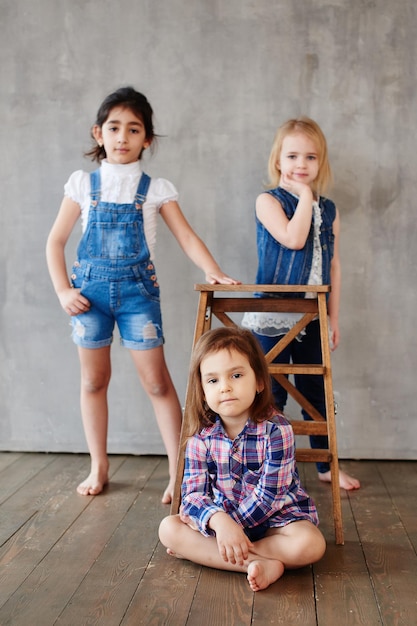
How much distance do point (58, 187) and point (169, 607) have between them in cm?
190

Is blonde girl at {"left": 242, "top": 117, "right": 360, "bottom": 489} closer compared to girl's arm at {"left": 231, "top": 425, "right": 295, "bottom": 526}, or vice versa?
girl's arm at {"left": 231, "top": 425, "right": 295, "bottom": 526}

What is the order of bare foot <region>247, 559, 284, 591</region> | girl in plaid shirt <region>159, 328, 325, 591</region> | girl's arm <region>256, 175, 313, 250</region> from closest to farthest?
bare foot <region>247, 559, 284, 591</region>
girl in plaid shirt <region>159, 328, 325, 591</region>
girl's arm <region>256, 175, 313, 250</region>

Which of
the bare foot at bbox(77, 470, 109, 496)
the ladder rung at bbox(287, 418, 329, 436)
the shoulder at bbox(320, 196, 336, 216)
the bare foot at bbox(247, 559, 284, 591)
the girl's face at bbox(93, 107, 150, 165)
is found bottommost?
the bare foot at bbox(77, 470, 109, 496)

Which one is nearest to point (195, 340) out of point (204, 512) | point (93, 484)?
point (204, 512)

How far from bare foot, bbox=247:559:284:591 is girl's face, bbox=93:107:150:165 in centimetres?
145

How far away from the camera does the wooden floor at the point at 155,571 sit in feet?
5.42

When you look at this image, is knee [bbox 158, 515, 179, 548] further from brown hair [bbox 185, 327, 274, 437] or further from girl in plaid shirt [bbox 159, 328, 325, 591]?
brown hair [bbox 185, 327, 274, 437]

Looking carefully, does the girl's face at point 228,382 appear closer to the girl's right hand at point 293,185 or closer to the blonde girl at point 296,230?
the blonde girl at point 296,230

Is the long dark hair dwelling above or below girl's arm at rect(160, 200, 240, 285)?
above

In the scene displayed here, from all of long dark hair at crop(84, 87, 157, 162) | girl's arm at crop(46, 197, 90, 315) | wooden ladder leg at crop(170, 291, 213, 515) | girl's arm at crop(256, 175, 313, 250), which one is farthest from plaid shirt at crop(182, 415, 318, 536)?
long dark hair at crop(84, 87, 157, 162)

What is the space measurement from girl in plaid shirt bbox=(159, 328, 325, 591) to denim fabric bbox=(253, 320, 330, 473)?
0.59 m

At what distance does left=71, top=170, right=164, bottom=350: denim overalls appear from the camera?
A: 2.51 meters

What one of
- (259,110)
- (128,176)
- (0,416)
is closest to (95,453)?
(0,416)

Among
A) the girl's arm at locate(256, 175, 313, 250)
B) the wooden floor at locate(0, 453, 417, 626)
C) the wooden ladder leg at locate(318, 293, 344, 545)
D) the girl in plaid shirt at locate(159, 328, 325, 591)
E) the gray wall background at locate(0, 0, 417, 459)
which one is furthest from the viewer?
the gray wall background at locate(0, 0, 417, 459)
